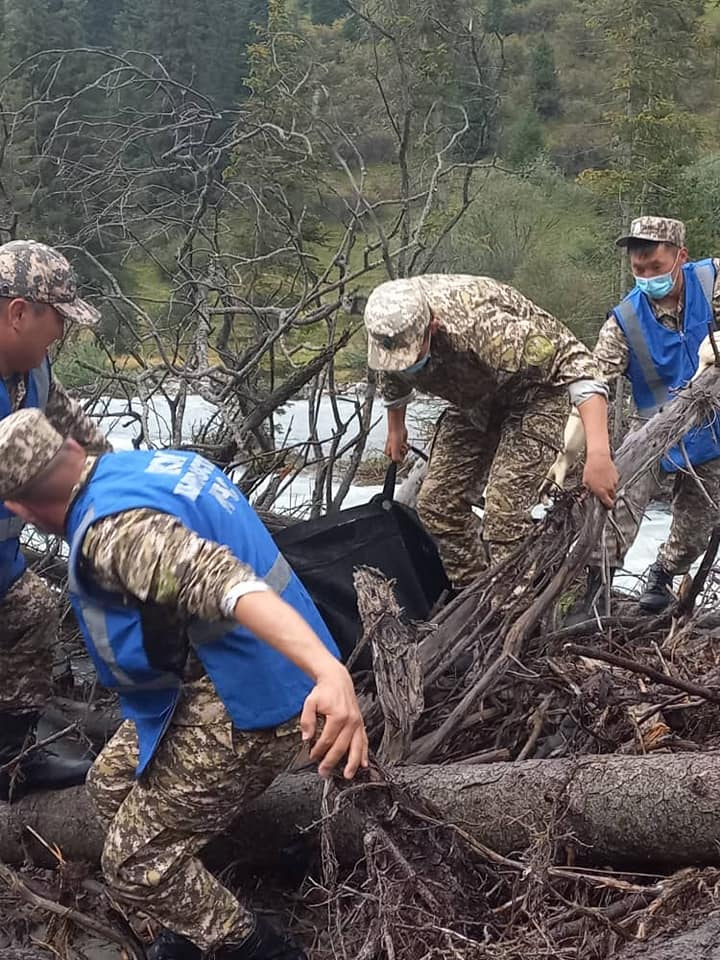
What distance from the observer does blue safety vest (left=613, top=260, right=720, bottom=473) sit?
4.41m

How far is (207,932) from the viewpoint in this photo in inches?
92.0

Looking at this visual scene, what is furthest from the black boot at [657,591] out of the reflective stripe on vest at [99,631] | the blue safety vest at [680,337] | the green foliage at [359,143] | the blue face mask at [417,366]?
the reflective stripe on vest at [99,631]

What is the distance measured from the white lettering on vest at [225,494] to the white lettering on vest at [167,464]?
0.08 m

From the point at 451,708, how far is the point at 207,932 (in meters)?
1.08

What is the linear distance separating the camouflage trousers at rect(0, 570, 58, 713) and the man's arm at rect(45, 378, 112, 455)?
451mm

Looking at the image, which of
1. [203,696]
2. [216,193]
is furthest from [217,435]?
[203,696]

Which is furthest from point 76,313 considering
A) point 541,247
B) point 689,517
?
point 541,247

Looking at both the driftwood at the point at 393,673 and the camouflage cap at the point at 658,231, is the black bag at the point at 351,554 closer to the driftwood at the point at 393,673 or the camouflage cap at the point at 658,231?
the driftwood at the point at 393,673

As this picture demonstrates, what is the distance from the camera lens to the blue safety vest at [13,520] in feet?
9.66

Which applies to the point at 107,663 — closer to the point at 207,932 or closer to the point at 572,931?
the point at 207,932

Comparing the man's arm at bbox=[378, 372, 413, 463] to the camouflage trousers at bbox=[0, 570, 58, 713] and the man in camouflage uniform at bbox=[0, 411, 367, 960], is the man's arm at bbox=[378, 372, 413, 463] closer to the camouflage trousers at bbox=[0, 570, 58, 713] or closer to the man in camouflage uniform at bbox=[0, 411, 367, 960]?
the camouflage trousers at bbox=[0, 570, 58, 713]

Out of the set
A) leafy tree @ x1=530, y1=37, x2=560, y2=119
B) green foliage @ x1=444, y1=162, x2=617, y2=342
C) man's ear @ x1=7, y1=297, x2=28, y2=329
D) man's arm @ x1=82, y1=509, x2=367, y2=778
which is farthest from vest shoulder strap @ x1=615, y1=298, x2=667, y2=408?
leafy tree @ x1=530, y1=37, x2=560, y2=119

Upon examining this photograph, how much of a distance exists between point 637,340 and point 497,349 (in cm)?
124

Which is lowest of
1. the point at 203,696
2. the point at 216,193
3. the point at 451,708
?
the point at 451,708
